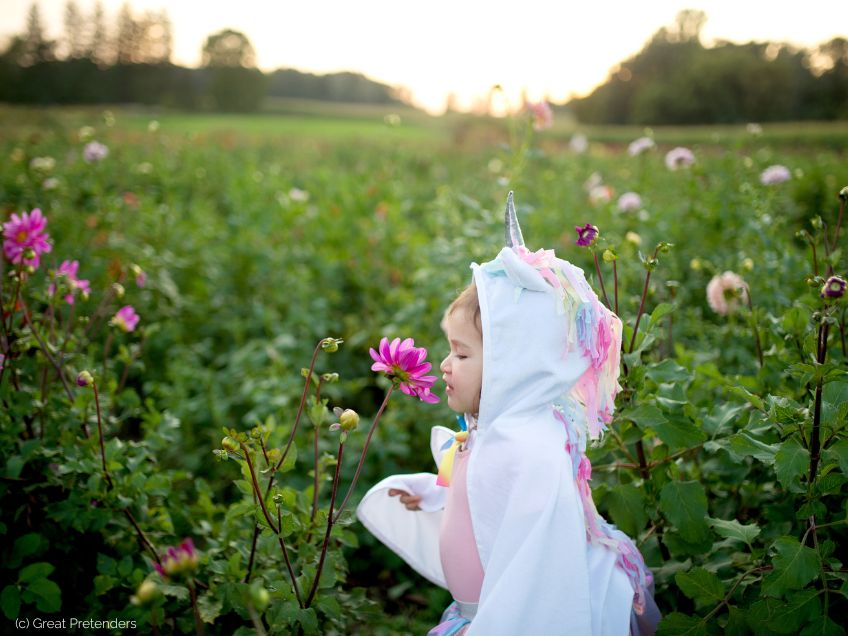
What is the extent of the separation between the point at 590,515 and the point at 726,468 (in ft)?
1.82

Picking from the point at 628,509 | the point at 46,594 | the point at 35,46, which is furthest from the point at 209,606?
the point at 35,46

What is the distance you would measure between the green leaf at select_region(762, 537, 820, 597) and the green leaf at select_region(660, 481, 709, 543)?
0.21 m

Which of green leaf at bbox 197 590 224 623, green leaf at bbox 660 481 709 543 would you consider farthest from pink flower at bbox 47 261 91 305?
green leaf at bbox 660 481 709 543

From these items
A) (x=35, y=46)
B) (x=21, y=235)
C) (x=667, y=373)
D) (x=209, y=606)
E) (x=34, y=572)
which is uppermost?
(x=35, y=46)

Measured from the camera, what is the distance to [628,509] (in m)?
1.49

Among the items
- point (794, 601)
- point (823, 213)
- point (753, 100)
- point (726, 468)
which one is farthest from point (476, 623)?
point (753, 100)

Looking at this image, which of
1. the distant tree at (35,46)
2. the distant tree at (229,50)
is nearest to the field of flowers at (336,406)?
the distant tree at (35,46)

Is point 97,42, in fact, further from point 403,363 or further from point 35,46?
point 403,363

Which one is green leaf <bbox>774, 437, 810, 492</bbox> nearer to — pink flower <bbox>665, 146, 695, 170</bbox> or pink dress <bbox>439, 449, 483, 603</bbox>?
pink dress <bbox>439, 449, 483, 603</bbox>

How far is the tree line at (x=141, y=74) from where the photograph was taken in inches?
574

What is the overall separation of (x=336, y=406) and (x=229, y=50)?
4210 cm

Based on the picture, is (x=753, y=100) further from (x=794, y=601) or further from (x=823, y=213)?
(x=794, y=601)

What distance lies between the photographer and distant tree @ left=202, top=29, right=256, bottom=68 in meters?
38.6

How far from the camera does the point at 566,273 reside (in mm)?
1291
